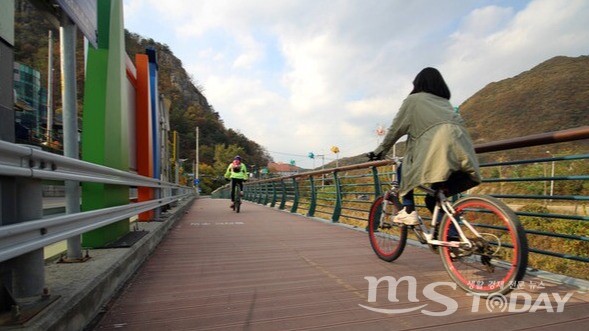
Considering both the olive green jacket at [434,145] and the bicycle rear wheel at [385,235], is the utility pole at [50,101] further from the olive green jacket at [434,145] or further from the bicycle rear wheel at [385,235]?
the bicycle rear wheel at [385,235]

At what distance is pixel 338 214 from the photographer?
7641 millimetres

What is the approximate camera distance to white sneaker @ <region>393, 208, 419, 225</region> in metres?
3.58

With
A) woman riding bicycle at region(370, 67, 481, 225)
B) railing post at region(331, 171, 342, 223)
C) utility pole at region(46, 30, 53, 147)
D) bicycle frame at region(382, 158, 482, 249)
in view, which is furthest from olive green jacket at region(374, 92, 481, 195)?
railing post at region(331, 171, 342, 223)

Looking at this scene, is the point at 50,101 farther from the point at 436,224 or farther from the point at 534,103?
the point at 534,103

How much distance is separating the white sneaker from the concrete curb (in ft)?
8.12

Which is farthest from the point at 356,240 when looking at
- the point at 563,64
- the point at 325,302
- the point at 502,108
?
the point at 563,64

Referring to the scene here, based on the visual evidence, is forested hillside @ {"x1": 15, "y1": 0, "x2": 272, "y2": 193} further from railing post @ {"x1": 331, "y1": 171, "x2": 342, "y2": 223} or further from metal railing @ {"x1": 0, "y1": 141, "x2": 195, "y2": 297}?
metal railing @ {"x1": 0, "y1": 141, "x2": 195, "y2": 297}

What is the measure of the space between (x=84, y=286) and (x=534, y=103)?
289 feet

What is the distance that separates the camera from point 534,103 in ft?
249

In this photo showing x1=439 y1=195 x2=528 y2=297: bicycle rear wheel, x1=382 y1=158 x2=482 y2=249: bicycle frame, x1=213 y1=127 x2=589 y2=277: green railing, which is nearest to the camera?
x1=439 y1=195 x2=528 y2=297: bicycle rear wheel

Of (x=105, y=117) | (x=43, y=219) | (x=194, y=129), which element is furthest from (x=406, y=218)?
(x=194, y=129)

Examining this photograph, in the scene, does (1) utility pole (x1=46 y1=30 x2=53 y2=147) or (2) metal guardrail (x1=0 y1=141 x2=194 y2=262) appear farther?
(1) utility pole (x1=46 y1=30 x2=53 y2=147)

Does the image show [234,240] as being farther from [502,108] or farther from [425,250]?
[502,108]

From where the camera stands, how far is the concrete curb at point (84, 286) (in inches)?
75.1
